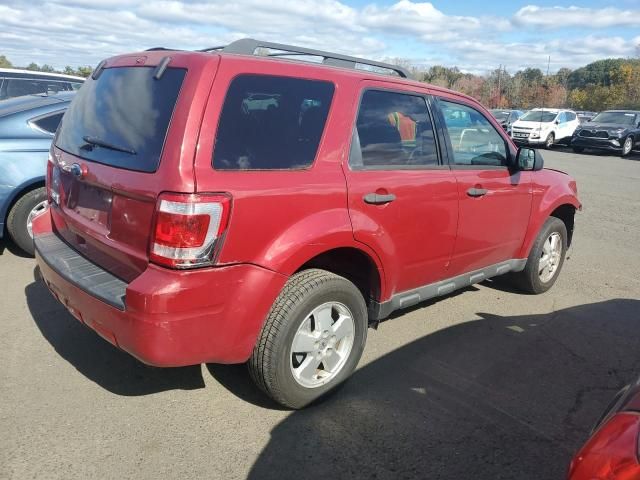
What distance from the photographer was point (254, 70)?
8.93ft

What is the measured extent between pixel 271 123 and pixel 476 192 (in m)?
1.83

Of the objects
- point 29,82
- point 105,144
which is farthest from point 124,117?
point 29,82

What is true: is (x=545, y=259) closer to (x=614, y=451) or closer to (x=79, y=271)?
(x=614, y=451)

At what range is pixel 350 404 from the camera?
321 centimetres

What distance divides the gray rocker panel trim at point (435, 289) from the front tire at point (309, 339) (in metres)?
0.21

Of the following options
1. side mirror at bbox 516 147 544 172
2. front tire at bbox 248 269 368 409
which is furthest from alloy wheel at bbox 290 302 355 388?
side mirror at bbox 516 147 544 172

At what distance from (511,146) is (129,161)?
123 inches

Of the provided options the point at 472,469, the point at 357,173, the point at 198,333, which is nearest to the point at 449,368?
the point at 472,469

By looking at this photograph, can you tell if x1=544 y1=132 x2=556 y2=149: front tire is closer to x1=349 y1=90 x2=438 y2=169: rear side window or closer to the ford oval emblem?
x1=349 y1=90 x2=438 y2=169: rear side window

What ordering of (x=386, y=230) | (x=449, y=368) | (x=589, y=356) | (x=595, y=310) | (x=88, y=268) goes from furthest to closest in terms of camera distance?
(x=595, y=310) < (x=589, y=356) < (x=449, y=368) < (x=386, y=230) < (x=88, y=268)

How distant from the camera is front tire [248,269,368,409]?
2.84 metres

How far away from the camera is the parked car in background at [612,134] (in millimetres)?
20688

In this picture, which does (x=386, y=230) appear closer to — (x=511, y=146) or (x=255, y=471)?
(x=255, y=471)

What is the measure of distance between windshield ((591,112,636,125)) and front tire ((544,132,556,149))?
182 cm
